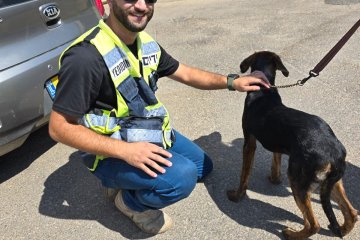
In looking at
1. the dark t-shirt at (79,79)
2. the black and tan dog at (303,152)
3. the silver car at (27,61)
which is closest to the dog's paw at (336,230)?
the black and tan dog at (303,152)

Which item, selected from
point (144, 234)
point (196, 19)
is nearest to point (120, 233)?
point (144, 234)

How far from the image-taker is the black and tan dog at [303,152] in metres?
2.48

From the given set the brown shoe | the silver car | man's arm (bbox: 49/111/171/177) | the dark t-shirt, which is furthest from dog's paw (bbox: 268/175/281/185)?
the silver car

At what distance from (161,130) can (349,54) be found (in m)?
3.65

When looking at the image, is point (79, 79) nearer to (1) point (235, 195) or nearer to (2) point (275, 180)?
(1) point (235, 195)

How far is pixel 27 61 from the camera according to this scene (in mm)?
3477

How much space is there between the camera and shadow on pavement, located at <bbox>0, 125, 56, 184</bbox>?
399 cm

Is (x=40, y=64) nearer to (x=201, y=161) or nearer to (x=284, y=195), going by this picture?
(x=201, y=161)

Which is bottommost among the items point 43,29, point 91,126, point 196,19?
point 196,19

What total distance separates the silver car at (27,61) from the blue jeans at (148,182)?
0.96 meters

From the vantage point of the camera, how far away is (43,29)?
3703mm

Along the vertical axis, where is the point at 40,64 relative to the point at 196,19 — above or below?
above

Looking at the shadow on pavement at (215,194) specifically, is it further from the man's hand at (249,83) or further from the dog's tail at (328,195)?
the man's hand at (249,83)

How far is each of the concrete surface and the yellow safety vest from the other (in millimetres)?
638
